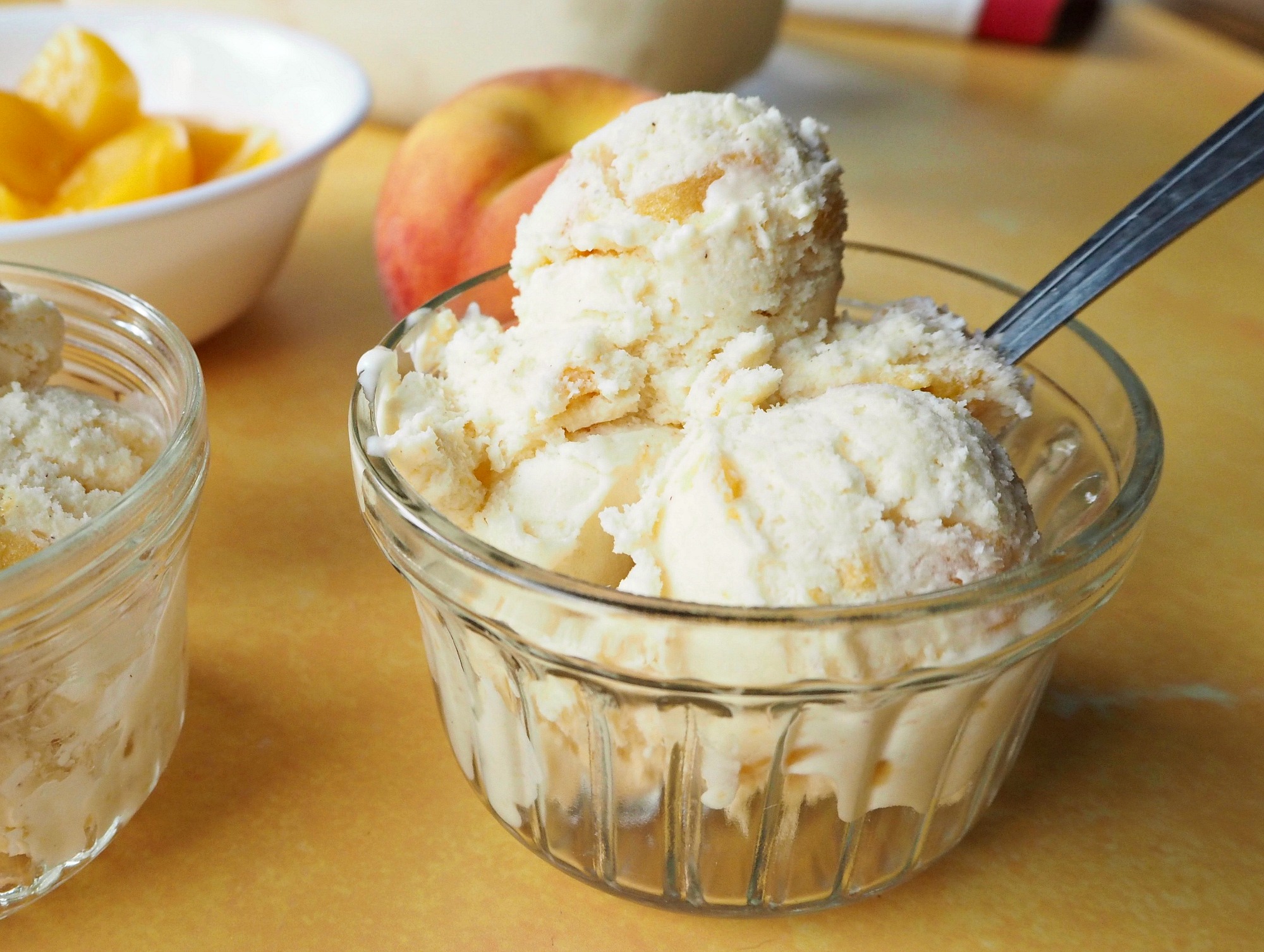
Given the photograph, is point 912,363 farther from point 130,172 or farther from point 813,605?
point 130,172

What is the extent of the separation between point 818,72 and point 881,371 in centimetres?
151

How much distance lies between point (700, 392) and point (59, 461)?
1.08 feet

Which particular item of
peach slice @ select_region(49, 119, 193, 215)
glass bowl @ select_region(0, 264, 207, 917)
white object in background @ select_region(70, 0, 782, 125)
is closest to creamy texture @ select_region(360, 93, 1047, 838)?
glass bowl @ select_region(0, 264, 207, 917)

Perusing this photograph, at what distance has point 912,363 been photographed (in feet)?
2.02

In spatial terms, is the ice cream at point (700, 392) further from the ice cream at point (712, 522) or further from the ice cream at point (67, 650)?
the ice cream at point (67, 650)

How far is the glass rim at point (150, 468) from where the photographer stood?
48 cm

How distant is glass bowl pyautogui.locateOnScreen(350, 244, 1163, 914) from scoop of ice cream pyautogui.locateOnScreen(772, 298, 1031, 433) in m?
0.07

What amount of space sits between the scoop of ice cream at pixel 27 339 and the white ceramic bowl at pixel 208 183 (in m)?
0.11

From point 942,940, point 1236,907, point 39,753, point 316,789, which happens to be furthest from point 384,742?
point 1236,907

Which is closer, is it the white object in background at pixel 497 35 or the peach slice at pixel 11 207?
the peach slice at pixel 11 207

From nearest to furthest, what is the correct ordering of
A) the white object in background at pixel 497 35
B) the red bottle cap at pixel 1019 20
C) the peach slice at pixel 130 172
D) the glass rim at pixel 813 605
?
the glass rim at pixel 813 605
the peach slice at pixel 130 172
the white object in background at pixel 497 35
the red bottle cap at pixel 1019 20

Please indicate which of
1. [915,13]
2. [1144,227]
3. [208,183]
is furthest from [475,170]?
[915,13]

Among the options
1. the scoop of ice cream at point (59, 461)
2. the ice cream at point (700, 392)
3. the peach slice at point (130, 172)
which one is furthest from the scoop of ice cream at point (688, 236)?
the peach slice at point (130, 172)

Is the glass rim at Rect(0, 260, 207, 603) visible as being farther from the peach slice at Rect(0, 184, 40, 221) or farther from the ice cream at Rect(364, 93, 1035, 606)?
the peach slice at Rect(0, 184, 40, 221)
